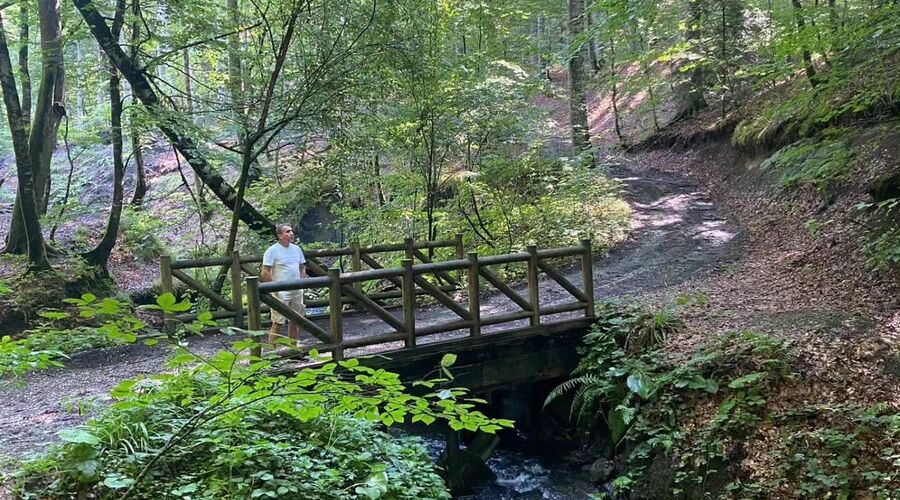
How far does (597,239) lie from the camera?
13594mm

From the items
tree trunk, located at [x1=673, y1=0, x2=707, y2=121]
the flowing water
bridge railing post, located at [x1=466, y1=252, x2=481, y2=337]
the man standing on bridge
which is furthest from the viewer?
tree trunk, located at [x1=673, y1=0, x2=707, y2=121]

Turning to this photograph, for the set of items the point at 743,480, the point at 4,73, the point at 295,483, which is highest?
the point at 4,73

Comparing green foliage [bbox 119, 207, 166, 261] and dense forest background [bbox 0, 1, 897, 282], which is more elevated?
dense forest background [bbox 0, 1, 897, 282]

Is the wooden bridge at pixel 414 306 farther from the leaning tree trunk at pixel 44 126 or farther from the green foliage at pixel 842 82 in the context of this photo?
the leaning tree trunk at pixel 44 126

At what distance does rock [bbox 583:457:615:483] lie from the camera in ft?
23.1

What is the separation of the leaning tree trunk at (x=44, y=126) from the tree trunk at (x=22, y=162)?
155cm

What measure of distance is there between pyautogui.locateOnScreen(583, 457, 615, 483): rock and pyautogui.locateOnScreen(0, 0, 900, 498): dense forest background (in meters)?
0.05

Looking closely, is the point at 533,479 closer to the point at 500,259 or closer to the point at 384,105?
the point at 500,259

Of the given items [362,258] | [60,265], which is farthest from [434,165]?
[60,265]

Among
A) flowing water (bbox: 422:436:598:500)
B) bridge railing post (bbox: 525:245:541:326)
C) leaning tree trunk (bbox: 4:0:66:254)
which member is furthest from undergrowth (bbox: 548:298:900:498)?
leaning tree trunk (bbox: 4:0:66:254)

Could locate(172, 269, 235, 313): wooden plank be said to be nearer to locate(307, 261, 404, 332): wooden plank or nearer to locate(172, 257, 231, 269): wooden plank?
locate(172, 257, 231, 269): wooden plank

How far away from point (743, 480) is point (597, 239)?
8.56 meters

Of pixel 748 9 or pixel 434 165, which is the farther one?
pixel 748 9

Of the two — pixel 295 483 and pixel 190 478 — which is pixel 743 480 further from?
pixel 190 478
